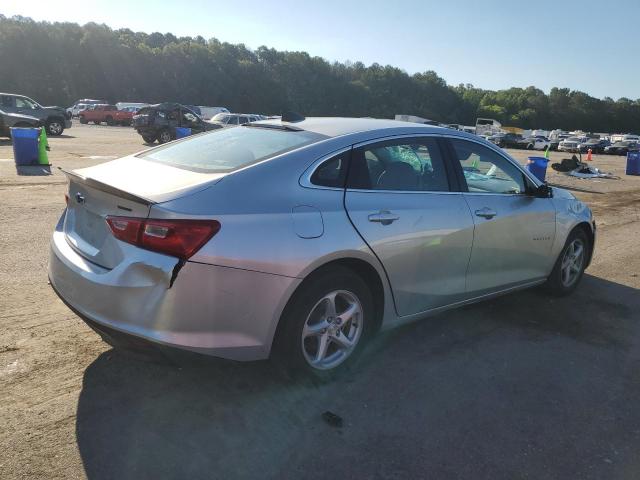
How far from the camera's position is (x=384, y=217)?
3.45m

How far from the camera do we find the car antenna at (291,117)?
13.7 ft

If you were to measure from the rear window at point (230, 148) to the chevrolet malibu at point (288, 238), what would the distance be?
20 mm

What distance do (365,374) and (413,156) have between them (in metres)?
1.54

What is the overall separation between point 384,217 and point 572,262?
2.84m

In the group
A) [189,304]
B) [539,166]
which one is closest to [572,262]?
[189,304]

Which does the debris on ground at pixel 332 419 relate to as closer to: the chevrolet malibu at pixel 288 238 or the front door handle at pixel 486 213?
the chevrolet malibu at pixel 288 238

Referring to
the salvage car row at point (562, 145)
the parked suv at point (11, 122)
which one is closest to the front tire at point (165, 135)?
the parked suv at point (11, 122)

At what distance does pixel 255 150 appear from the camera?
3484 millimetres

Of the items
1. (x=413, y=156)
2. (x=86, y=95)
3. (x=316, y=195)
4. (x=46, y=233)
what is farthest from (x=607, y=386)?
(x=86, y=95)

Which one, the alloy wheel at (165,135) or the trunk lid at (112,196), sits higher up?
the alloy wheel at (165,135)

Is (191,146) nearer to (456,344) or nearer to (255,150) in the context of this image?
(255,150)

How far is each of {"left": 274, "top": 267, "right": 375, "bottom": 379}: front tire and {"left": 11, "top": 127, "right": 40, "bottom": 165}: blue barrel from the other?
38.6ft

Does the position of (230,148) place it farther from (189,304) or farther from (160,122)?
(160,122)

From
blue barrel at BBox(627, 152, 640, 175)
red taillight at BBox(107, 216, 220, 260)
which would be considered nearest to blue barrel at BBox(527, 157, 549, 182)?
blue barrel at BBox(627, 152, 640, 175)
